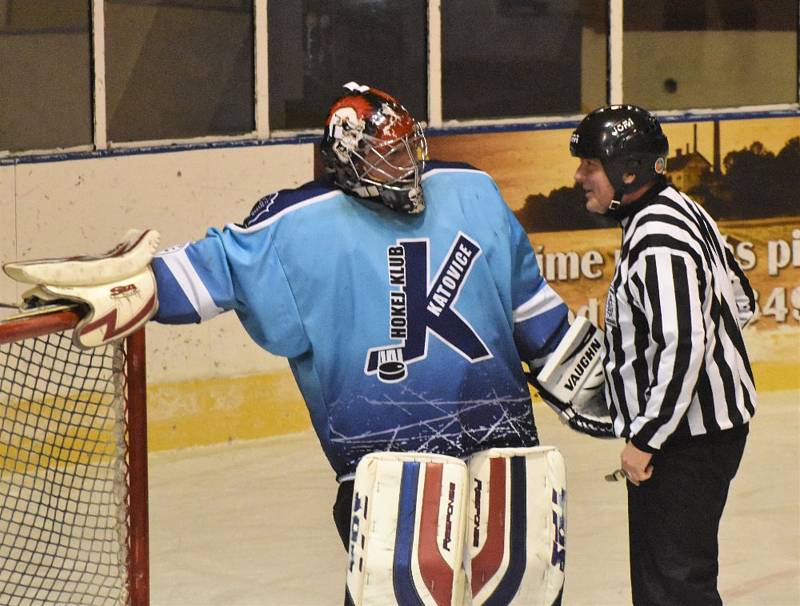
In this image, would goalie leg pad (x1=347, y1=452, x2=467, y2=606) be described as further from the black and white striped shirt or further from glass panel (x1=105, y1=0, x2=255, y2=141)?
glass panel (x1=105, y1=0, x2=255, y2=141)

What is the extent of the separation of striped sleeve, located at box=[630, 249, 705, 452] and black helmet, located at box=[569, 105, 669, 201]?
0.60ft

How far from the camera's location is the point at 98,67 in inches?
203

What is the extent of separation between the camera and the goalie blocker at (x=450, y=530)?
2842 mm

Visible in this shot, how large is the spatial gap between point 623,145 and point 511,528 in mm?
703

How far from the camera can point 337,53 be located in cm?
562

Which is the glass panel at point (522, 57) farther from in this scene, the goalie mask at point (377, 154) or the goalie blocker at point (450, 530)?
the goalie blocker at point (450, 530)

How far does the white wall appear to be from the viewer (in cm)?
498

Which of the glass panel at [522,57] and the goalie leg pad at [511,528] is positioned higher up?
the glass panel at [522,57]

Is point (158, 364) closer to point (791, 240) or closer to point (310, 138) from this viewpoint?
point (310, 138)

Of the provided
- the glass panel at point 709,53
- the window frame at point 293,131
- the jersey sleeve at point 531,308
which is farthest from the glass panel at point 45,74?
the jersey sleeve at point 531,308

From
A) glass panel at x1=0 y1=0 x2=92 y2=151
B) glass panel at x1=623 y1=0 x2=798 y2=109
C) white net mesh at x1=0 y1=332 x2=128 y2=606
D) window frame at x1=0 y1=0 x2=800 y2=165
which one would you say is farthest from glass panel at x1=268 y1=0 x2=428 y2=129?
white net mesh at x1=0 y1=332 x2=128 y2=606

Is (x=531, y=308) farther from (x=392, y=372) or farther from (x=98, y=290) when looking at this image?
(x=98, y=290)

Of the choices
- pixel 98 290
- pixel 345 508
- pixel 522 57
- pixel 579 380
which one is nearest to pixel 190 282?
pixel 98 290

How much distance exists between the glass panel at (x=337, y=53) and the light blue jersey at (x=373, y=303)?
2.62 metres
